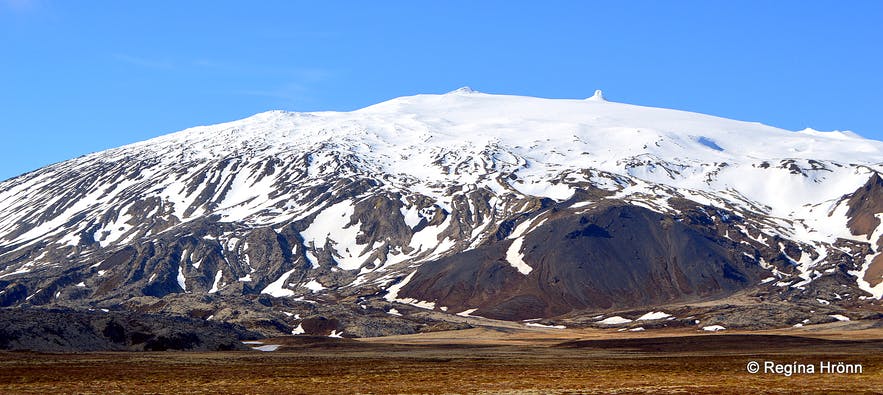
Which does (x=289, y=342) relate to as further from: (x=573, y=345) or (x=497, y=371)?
(x=497, y=371)

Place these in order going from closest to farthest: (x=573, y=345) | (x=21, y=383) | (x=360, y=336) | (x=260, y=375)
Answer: (x=21, y=383), (x=260, y=375), (x=573, y=345), (x=360, y=336)

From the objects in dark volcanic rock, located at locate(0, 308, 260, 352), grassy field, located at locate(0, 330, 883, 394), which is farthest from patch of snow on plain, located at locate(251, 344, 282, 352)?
grassy field, located at locate(0, 330, 883, 394)

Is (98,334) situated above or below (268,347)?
above

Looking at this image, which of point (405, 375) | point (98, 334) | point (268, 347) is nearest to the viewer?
point (405, 375)

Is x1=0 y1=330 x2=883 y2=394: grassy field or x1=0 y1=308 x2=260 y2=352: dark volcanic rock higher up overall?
x1=0 y1=308 x2=260 y2=352: dark volcanic rock

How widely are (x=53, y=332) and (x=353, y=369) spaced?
51897 millimetres

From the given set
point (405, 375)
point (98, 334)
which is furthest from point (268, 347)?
point (405, 375)

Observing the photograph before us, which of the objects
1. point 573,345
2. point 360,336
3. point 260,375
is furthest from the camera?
point 360,336

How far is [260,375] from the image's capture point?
3029 inches

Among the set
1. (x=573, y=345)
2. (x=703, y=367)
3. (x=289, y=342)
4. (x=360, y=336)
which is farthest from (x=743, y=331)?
(x=703, y=367)

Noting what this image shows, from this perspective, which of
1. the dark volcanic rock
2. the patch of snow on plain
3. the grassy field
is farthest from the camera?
the patch of snow on plain

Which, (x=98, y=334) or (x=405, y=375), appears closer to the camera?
(x=405, y=375)

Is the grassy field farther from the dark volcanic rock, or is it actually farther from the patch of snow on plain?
the patch of snow on plain

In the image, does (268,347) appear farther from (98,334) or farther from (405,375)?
(405,375)
